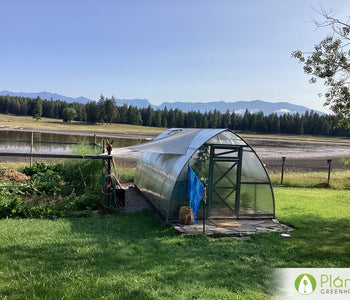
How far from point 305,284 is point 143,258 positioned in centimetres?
260

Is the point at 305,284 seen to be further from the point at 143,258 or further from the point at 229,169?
the point at 229,169

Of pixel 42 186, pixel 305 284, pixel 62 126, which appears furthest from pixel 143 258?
pixel 62 126

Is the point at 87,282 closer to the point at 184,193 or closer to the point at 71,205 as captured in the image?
the point at 184,193

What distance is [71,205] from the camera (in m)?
8.94

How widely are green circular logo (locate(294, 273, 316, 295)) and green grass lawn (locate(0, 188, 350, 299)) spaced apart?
0.43 meters

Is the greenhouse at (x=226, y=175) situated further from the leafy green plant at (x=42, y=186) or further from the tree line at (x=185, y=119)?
the tree line at (x=185, y=119)

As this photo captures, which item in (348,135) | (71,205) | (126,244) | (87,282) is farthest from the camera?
(348,135)

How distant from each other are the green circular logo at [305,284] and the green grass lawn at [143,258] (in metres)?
0.43

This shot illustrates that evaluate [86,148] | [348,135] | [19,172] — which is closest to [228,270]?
[86,148]

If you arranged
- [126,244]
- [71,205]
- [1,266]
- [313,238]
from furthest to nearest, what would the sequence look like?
→ 1. [71,205]
2. [313,238]
3. [126,244]
4. [1,266]

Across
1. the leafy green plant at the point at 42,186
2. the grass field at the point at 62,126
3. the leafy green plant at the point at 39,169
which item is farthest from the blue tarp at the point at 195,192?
the grass field at the point at 62,126

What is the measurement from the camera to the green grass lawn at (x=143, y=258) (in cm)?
416

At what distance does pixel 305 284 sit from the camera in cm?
457

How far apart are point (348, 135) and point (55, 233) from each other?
324 ft
